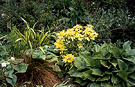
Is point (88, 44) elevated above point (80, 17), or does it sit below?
below

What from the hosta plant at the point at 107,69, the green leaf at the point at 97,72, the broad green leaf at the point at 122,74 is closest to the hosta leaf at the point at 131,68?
the hosta plant at the point at 107,69

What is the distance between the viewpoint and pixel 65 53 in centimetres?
327

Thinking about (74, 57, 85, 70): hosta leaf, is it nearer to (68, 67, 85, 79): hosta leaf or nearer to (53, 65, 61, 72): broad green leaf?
(68, 67, 85, 79): hosta leaf

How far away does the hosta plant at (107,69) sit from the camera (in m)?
2.70

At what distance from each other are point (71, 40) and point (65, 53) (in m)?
0.34

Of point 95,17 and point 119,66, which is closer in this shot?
point 119,66

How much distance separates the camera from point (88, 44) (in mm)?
3422

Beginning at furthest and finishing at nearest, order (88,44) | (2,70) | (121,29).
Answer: (121,29) < (88,44) < (2,70)

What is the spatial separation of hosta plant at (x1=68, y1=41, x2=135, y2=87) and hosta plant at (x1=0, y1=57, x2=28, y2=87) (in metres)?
0.97

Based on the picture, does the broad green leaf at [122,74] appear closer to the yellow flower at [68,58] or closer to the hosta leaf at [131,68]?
the hosta leaf at [131,68]

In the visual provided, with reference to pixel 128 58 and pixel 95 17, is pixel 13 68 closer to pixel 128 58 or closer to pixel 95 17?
pixel 128 58

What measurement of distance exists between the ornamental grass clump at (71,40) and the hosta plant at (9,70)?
818 millimetres

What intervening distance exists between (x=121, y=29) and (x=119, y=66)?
1.84 meters

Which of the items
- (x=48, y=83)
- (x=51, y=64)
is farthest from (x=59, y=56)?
(x=48, y=83)
